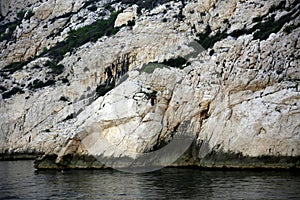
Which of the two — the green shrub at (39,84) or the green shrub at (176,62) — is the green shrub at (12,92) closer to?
the green shrub at (39,84)

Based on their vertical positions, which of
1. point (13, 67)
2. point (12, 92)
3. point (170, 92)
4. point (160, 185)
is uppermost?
point (13, 67)

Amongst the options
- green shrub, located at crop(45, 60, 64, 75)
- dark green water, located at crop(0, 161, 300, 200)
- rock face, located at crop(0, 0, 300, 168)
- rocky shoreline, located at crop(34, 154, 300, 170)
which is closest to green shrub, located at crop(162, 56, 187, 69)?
rock face, located at crop(0, 0, 300, 168)

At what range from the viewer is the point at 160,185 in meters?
29.1

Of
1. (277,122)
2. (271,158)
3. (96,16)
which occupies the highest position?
(96,16)

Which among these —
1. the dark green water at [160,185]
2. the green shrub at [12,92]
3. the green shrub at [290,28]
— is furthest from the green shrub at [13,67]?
the green shrub at [290,28]

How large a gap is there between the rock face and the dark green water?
113 inches

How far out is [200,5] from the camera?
60.5 metres

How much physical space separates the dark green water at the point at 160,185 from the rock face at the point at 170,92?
2.88 m

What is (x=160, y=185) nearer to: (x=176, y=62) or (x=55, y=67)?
(x=176, y=62)

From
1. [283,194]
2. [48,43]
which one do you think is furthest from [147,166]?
[48,43]

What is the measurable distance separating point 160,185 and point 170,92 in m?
16.0

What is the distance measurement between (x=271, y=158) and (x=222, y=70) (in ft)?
35.7

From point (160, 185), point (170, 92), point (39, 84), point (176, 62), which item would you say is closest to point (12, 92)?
point (39, 84)

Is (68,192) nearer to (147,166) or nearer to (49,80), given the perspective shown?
(147,166)
